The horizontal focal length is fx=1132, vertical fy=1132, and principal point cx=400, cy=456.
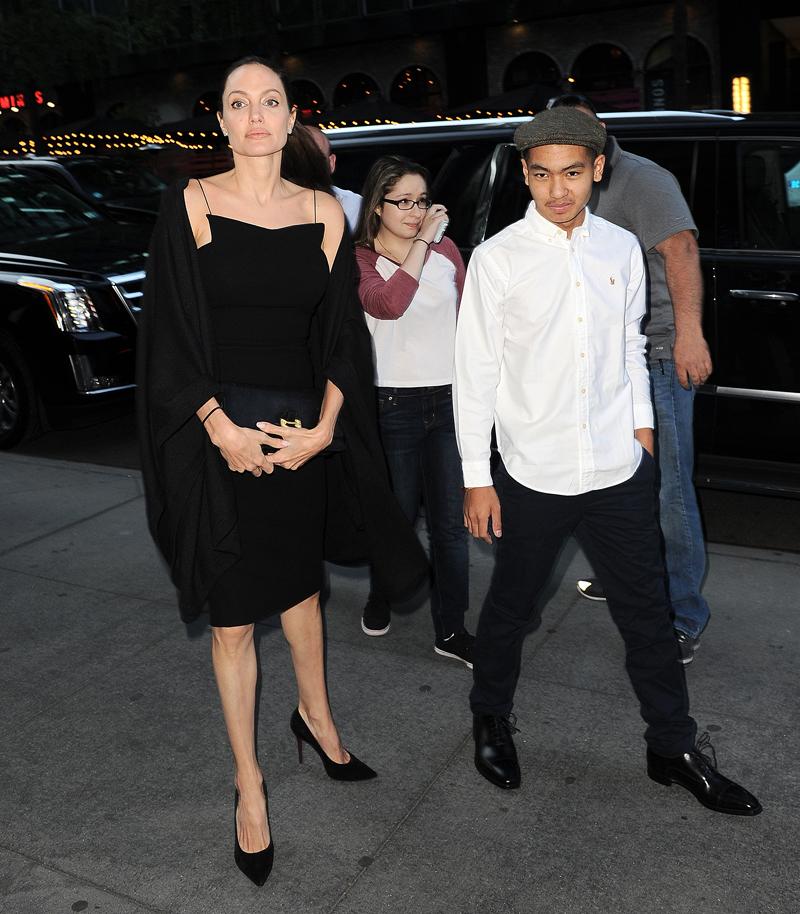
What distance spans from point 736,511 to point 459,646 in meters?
2.54

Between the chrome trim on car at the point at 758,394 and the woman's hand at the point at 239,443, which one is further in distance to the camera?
the chrome trim on car at the point at 758,394

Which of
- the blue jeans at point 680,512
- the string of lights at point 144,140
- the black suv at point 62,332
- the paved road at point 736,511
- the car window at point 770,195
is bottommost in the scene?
the paved road at point 736,511

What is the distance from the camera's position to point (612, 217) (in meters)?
4.01

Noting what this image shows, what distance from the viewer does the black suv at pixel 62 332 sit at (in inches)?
295

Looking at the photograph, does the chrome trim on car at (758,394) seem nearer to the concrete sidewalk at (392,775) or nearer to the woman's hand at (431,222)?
the concrete sidewalk at (392,775)

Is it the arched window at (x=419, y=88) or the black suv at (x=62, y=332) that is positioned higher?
the arched window at (x=419, y=88)

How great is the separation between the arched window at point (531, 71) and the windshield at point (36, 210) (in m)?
18.5

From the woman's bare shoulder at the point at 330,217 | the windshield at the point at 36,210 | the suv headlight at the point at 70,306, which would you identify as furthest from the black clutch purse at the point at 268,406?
the windshield at the point at 36,210

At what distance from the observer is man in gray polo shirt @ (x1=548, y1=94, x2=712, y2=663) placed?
12.8 feet

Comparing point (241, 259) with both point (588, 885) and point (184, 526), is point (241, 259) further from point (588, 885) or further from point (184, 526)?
point (588, 885)

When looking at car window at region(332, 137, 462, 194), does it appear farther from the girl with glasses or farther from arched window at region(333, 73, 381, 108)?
arched window at region(333, 73, 381, 108)

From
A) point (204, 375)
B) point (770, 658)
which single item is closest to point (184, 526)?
point (204, 375)

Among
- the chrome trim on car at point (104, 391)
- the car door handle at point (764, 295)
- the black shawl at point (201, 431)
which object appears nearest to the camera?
the black shawl at point (201, 431)

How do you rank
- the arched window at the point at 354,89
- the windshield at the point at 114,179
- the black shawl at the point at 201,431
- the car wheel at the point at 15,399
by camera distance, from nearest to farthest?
1. the black shawl at the point at 201,431
2. the car wheel at the point at 15,399
3. the windshield at the point at 114,179
4. the arched window at the point at 354,89
